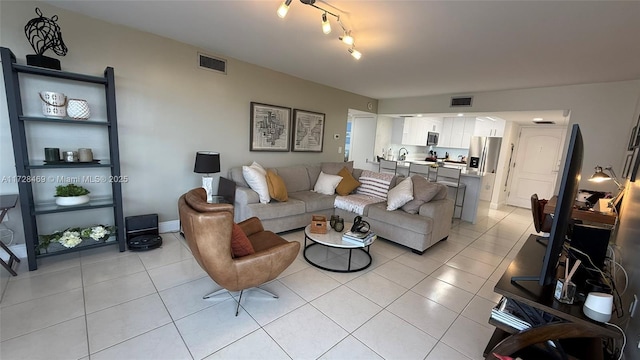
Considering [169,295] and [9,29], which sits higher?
[9,29]

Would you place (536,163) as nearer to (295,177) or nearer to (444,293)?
(444,293)

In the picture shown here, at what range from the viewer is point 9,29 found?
236 cm

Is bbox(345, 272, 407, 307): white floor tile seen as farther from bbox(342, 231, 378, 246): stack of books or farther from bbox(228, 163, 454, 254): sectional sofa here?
bbox(228, 163, 454, 254): sectional sofa

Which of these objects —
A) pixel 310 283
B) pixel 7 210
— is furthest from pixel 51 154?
pixel 310 283

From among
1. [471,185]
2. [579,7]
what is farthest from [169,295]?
[471,185]

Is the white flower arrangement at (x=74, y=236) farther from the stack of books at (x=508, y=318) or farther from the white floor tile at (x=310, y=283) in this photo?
the stack of books at (x=508, y=318)

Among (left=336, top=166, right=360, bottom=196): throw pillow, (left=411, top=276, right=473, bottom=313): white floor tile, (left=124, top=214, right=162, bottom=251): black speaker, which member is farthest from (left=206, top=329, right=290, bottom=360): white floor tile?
(left=336, top=166, right=360, bottom=196): throw pillow

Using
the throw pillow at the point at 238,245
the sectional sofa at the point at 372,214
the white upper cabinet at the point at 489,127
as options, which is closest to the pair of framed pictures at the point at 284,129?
the sectional sofa at the point at 372,214

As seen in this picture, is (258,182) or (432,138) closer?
(258,182)

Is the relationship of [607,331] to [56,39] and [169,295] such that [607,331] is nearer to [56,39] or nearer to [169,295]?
[169,295]

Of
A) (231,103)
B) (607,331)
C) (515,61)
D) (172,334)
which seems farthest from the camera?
(231,103)

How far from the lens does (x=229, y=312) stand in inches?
79.5

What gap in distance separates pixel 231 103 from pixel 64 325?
3022 millimetres

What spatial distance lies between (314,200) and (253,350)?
2.45 metres
